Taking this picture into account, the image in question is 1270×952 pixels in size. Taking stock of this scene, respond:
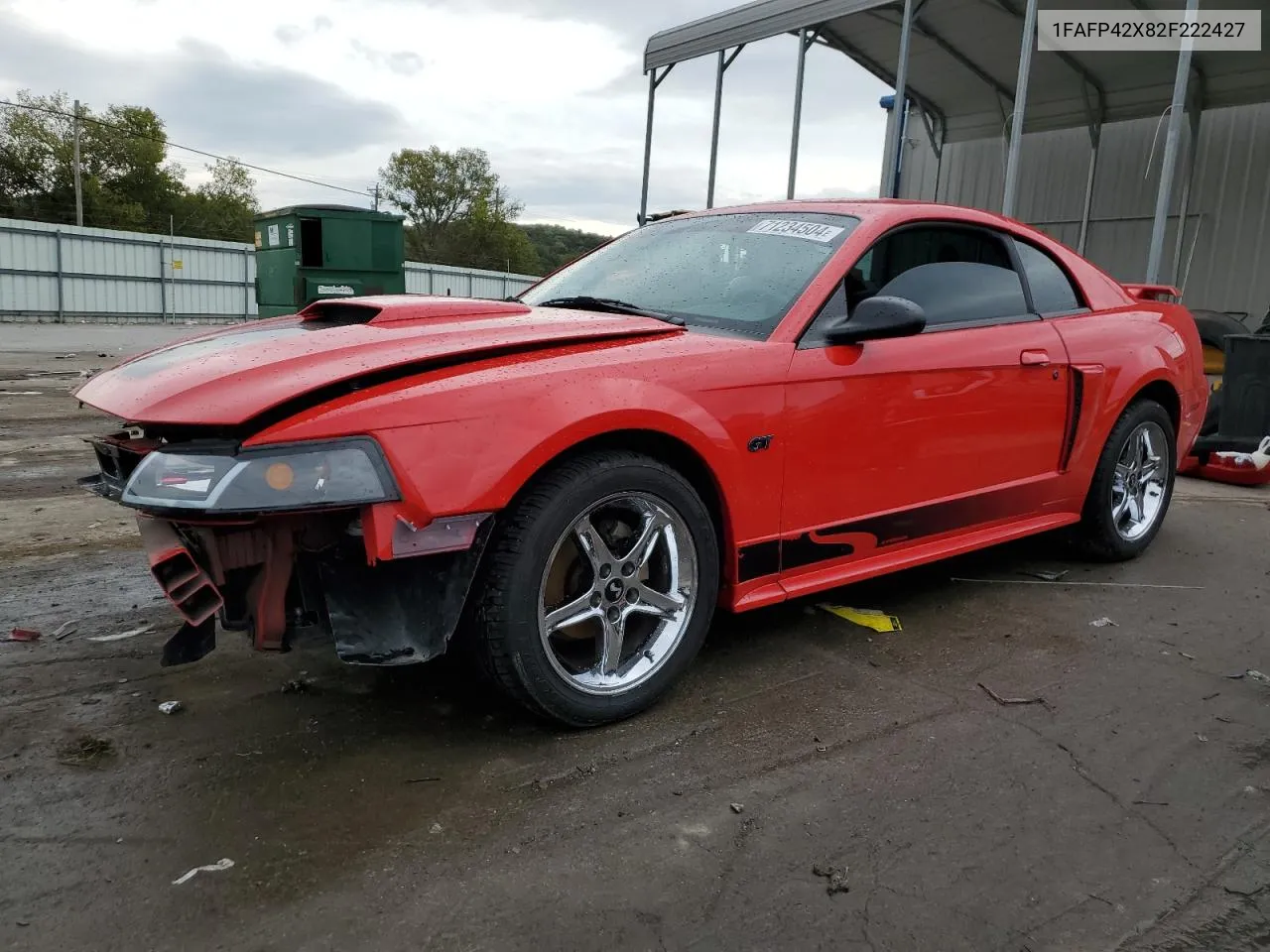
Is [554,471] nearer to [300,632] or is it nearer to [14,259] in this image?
[300,632]

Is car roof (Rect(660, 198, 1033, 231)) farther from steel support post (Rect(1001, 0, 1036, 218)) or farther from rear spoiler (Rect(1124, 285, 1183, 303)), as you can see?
steel support post (Rect(1001, 0, 1036, 218))

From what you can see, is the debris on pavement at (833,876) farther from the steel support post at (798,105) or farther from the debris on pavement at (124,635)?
the steel support post at (798,105)

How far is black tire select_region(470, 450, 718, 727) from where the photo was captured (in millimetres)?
2316

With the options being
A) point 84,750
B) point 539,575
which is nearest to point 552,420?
point 539,575

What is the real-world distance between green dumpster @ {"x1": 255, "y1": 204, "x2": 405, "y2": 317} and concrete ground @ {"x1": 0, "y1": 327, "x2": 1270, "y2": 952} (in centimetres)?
1172

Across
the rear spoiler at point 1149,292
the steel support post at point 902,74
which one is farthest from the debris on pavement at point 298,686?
the steel support post at point 902,74

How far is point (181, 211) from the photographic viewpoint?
59.1 metres

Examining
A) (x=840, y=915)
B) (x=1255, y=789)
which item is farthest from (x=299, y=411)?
(x=1255, y=789)

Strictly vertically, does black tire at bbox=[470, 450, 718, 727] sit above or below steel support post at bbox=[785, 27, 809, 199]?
below

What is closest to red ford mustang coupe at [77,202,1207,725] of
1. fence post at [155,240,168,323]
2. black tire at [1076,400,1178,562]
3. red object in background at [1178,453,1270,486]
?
black tire at [1076,400,1178,562]

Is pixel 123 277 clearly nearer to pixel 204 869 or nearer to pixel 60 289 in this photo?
pixel 60 289

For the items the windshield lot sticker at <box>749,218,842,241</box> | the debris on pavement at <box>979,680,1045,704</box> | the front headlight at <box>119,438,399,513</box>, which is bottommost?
the debris on pavement at <box>979,680,1045,704</box>

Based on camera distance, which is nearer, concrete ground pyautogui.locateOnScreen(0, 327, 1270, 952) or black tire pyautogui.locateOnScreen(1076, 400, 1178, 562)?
concrete ground pyautogui.locateOnScreen(0, 327, 1270, 952)

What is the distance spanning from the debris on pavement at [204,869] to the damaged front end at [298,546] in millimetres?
474
